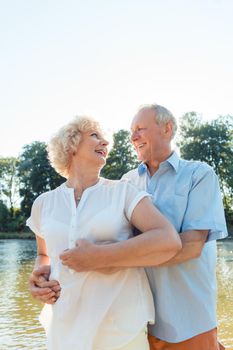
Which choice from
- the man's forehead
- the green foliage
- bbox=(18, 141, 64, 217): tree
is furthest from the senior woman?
the green foliage

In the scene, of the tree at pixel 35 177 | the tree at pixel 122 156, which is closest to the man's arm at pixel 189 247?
the tree at pixel 122 156

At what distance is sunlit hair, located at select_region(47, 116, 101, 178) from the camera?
282 centimetres

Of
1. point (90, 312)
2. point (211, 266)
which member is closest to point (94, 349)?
point (90, 312)

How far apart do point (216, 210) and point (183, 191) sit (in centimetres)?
22

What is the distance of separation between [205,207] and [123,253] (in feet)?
1.98

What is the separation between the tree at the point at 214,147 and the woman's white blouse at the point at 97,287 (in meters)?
48.7

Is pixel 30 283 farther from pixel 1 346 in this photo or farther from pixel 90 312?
pixel 1 346

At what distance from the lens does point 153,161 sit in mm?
3156

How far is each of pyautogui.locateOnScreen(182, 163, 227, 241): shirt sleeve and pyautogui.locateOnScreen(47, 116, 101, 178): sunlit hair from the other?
26.0 inches

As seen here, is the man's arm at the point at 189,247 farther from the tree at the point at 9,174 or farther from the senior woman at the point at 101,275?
the tree at the point at 9,174

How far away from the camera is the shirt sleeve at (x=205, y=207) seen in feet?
8.93

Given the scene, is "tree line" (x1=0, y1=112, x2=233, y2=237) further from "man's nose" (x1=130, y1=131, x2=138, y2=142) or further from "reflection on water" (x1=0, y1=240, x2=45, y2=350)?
"man's nose" (x1=130, y1=131, x2=138, y2=142)

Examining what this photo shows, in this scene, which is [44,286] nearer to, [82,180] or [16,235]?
[82,180]

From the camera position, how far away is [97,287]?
2.54m
